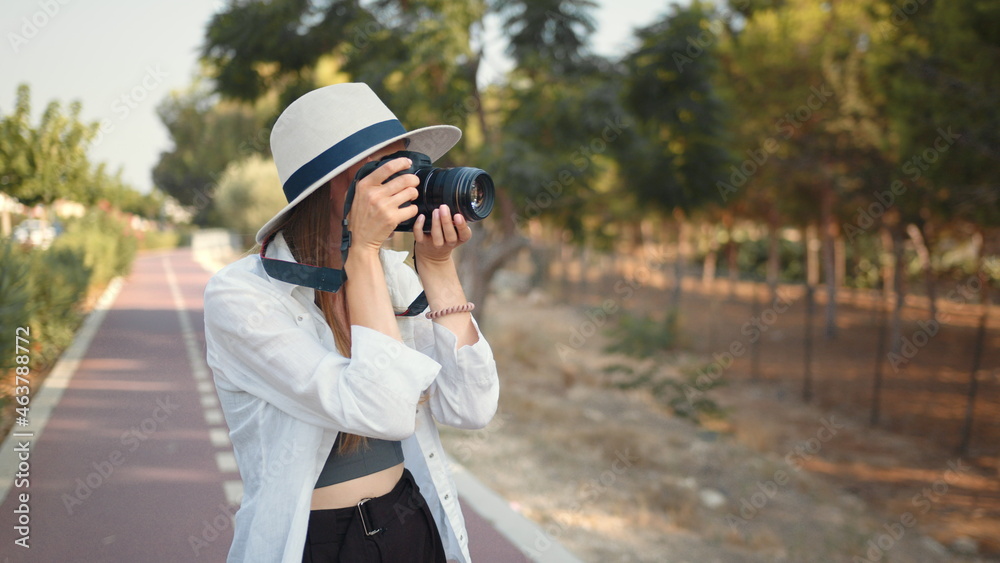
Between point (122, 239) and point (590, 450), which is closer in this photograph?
point (590, 450)

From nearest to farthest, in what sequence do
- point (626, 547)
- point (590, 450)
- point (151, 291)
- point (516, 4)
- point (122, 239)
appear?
point (626, 547), point (590, 450), point (516, 4), point (151, 291), point (122, 239)

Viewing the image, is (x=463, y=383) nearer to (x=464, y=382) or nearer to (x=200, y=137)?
(x=464, y=382)

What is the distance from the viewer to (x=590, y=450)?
307 inches

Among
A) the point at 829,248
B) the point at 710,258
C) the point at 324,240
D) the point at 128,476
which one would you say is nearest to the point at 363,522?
the point at 324,240

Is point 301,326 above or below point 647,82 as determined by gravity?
below

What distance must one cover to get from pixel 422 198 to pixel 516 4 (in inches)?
316

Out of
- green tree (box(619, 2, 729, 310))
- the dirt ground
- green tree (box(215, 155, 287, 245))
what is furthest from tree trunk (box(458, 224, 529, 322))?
green tree (box(215, 155, 287, 245))

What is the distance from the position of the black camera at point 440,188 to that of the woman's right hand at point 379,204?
31 millimetres

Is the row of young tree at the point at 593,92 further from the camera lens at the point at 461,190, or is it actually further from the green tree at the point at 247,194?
the green tree at the point at 247,194

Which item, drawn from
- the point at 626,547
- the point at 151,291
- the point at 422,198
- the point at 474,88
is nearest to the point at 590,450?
the point at 626,547

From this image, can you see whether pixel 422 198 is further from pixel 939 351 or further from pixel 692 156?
pixel 939 351

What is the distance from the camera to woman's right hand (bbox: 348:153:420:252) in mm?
1531

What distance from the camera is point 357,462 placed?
1692mm

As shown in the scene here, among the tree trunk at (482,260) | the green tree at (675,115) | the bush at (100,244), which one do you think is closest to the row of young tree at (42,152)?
the bush at (100,244)
